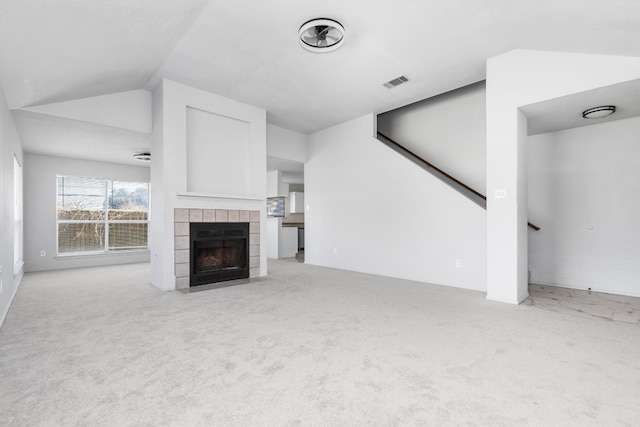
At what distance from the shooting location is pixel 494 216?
366 cm

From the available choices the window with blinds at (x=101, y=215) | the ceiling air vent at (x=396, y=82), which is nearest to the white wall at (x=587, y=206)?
the ceiling air vent at (x=396, y=82)

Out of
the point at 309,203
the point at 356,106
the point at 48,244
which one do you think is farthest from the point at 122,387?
the point at 48,244

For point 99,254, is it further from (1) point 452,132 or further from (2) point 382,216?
(1) point 452,132

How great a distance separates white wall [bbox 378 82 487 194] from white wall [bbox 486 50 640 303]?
1.39 m

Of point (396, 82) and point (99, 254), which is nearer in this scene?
point (396, 82)

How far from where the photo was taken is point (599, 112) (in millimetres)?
3668

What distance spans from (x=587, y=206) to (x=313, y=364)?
15.5ft

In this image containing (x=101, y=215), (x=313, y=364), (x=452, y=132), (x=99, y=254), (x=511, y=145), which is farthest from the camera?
(x=101, y=215)

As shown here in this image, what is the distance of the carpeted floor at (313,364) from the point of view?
4.97 feet

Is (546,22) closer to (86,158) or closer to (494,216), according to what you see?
(494,216)

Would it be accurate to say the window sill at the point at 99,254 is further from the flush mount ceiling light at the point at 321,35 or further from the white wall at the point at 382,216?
the flush mount ceiling light at the point at 321,35

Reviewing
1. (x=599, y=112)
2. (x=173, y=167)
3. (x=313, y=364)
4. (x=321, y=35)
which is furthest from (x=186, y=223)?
(x=599, y=112)

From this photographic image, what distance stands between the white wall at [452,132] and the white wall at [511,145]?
139cm

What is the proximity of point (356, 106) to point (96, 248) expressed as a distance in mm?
6519
